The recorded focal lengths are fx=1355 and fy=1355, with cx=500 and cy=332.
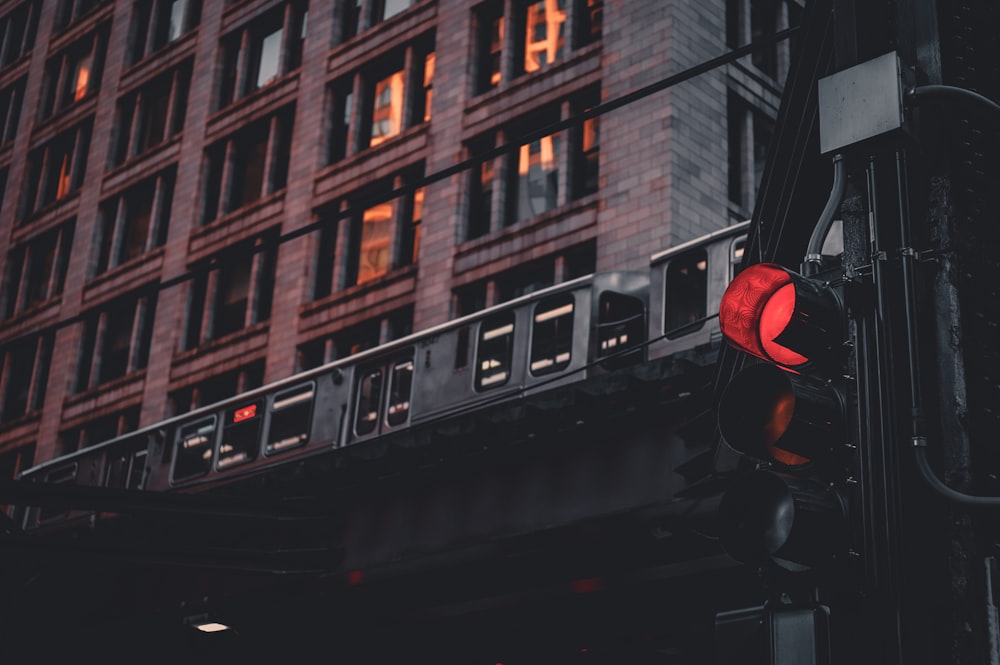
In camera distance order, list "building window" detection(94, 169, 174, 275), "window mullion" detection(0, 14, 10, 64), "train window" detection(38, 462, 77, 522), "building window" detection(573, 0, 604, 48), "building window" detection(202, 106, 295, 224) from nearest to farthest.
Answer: "building window" detection(573, 0, 604, 48)
"train window" detection(38, 462, 77, 522)
"building window" detection(202, 106, 295, 224)
"building window" detection(94, 169, 174, 275)
"window mullion" detection(0, 14, 10, 64)

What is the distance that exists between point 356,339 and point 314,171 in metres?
5.21

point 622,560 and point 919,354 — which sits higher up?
point 622,560

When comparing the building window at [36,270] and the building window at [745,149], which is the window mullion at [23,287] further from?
the building window at [745,149]

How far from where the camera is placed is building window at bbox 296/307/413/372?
31141 mm

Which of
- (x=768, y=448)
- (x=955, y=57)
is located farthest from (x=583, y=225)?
(x=768, y=448)

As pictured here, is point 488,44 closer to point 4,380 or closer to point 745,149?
point 745,149

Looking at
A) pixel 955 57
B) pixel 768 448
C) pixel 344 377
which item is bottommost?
pixel 768 448

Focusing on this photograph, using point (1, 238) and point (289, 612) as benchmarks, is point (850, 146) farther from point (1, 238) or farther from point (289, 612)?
point (1, 238)

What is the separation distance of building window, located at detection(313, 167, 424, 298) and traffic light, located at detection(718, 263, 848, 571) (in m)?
26.5

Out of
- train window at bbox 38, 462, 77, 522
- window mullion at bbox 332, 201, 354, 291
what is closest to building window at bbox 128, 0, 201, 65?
window mullion at bbox 332, 201, 354, 291

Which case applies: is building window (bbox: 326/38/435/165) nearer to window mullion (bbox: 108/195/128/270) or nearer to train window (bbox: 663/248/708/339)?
window mullion (bbox: 108/195/128/270)

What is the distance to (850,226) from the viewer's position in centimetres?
649

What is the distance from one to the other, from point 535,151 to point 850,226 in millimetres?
23705

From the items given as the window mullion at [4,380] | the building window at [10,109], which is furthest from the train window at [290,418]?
the building window at [10,109]
